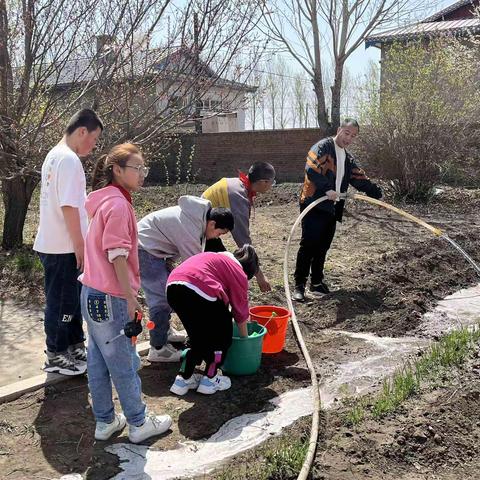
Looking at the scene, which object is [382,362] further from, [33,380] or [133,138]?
[133,138]

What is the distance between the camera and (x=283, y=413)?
356 cm

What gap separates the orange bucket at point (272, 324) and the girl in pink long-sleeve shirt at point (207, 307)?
1.51 ft

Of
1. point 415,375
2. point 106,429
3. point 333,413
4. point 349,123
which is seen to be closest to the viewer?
point 106,429

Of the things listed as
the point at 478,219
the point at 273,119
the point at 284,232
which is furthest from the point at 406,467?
the point at 273,119

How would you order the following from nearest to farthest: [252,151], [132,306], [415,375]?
[132,306], [415,375], [252,151]

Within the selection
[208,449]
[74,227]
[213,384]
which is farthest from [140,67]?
[208,449]

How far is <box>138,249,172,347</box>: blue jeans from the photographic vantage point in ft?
13.7

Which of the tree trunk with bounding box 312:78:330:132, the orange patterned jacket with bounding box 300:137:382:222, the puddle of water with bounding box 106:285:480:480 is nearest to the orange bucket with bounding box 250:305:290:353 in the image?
the puddle of water with bounding box 106:285:480:480

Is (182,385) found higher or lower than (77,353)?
lower

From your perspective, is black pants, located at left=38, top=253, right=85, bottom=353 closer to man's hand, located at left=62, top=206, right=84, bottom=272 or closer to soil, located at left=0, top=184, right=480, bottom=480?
man's hand, located at left=62, top=206, right=84, bottom=272

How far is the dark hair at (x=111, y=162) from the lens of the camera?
2863mm

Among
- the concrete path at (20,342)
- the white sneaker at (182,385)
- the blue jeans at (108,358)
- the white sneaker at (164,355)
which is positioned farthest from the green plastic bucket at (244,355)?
the concrete path at (20,342)

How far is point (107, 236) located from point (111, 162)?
0.40 m

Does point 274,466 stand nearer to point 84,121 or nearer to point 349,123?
point 84,121
